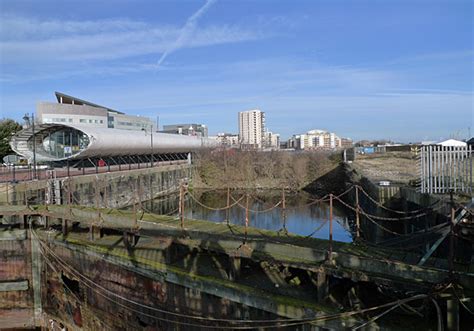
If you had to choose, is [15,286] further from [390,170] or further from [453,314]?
[390,170]

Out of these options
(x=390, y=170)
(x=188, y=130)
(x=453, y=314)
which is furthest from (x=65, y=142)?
(x=188, y=130)

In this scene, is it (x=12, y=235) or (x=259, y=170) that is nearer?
(x=12, y=235)

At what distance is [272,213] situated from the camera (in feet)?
101

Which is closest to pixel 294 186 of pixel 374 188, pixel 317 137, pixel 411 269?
pixel 374 188

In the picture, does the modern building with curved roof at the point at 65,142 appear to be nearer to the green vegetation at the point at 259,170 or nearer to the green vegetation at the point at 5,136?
the green vegetation at the point at 5,136

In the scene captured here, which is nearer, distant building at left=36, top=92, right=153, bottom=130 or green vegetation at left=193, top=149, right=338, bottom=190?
green vegetation at left=193, top=149, right=338, bottom=190

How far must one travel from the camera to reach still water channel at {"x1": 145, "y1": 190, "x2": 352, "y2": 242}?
23.9 meters

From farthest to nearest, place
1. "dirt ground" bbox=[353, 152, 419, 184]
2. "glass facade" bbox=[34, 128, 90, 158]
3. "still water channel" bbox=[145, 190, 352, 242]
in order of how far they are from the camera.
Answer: "glass facade" bbox=[34, 128, 90, 158] < "dirt ground" bbox=[353, 152, 419, 184] < "still water channel" bbox=[145, 190, 352, 242]

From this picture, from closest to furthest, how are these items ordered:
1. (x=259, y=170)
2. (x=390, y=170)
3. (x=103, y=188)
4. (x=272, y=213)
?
(x=103, y=188), (x=272, y=213), (x=390, y=170), (x=259, y=170)

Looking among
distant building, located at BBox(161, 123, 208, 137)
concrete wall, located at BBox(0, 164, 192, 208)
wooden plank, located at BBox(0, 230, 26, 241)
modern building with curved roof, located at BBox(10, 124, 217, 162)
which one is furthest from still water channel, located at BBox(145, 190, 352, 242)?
distant building, located at BBox(161, 123, 208, 137)

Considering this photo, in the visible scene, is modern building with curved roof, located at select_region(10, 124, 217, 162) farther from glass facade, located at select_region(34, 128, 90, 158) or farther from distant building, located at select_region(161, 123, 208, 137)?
distant building, located at select_region(161, 123, 208, 137)

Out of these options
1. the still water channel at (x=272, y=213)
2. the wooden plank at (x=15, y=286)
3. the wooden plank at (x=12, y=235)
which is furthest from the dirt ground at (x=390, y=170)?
the wooden plank at (x=15, y=286)

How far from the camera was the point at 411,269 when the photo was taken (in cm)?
597

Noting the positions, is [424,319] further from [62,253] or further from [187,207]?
→ [187,207]
